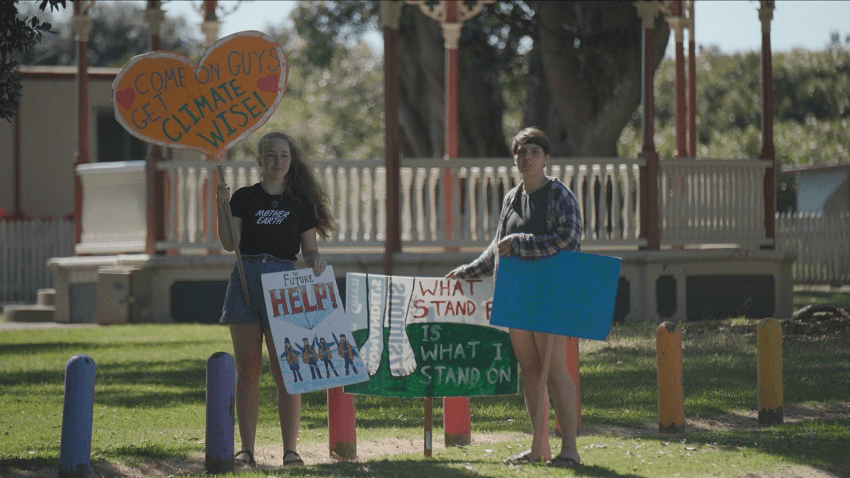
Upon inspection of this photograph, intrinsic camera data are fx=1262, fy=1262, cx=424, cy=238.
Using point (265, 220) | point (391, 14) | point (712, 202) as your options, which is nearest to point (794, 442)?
point (265, 220)

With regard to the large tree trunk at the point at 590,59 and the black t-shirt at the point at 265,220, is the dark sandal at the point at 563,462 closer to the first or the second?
the black t-shirt at the point at 265,220

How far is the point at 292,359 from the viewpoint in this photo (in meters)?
7.12

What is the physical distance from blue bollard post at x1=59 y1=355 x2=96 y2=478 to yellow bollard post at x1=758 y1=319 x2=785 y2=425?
14.5 feet

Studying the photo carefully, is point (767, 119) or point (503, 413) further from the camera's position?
point (767, 119)

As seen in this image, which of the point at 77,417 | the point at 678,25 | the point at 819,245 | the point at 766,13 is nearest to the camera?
the point at 77,417

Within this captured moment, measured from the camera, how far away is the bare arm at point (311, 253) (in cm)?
725

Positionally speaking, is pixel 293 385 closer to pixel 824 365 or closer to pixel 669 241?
pixel 824 365

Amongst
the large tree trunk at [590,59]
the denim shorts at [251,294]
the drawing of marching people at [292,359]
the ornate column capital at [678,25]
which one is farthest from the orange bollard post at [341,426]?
the large tree trunk at [590,59]

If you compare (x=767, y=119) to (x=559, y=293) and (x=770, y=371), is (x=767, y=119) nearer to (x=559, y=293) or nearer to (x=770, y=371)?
(x=770, y=371)

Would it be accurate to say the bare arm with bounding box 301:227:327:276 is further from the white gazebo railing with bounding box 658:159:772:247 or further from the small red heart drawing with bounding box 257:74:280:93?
the white gazebo railing with bounding box 658:159:772:247

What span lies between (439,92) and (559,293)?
17.5 metres

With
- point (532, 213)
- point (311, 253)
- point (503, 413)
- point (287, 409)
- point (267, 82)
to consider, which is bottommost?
point (503, 413)

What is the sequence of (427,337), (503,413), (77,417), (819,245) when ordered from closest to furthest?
(77,417)
(427,337)
(503,413)
(819,245)

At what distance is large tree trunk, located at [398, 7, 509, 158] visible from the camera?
24203 mm
